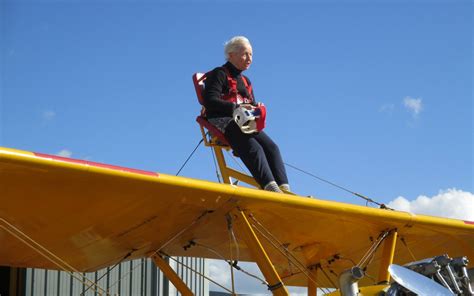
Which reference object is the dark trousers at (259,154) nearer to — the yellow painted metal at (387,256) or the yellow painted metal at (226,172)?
the yellow painted metal at (226,172)

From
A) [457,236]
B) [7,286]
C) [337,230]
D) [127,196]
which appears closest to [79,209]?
[127,196]

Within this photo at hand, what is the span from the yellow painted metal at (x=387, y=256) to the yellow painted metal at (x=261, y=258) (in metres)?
1.44

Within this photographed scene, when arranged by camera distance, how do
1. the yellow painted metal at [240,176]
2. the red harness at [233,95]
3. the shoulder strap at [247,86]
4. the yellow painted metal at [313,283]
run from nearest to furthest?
the red harness at [233,95]
the shoulder strap at [247,86]
the yellow painted metal at [313,283]
the yellow painted metal at [240,176]

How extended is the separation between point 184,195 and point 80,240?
4.93 feet

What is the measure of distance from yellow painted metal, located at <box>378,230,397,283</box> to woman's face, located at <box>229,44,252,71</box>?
7.95ft

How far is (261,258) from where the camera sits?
6.13m

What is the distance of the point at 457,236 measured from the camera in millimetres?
7949

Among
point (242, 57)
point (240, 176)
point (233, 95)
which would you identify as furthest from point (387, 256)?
point (242, 57)

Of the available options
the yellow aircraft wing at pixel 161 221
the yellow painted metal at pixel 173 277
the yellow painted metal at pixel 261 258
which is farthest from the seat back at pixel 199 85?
the yellow painted metal at pixel 173 277

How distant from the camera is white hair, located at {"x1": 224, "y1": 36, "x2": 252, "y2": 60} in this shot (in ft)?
24.3

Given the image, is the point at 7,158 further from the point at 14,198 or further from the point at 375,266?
the point at 375,266

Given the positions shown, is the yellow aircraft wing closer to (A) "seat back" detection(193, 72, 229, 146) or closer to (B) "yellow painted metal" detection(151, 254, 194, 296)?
(B) "yellow painted metal" detection(151, 254, 194, 296)

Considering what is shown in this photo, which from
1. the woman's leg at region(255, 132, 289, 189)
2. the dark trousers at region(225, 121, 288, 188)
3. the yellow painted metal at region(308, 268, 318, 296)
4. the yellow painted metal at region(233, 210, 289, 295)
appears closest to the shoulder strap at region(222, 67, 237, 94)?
the dark trousers at region(225, 121, 288, 188)

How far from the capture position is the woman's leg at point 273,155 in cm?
718
